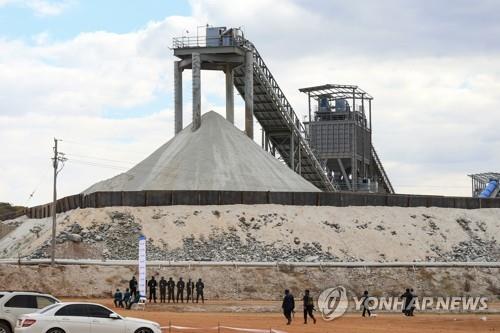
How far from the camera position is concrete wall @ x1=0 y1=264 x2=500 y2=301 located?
63.1 metres

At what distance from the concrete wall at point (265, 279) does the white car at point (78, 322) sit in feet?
106

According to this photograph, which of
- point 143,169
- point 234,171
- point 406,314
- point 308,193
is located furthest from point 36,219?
point 406,314

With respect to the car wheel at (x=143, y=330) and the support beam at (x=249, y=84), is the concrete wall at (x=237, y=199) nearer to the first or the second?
the support beam at (x=249, y=84)

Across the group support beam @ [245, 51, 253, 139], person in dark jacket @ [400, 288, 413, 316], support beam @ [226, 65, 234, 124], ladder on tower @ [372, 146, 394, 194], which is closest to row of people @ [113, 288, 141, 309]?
person in dark jacket @ [400, 288, 413, 316]

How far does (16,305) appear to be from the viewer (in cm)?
3262

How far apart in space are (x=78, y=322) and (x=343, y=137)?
→ 8185cm

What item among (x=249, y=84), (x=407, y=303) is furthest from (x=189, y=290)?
(x=249, y=84)

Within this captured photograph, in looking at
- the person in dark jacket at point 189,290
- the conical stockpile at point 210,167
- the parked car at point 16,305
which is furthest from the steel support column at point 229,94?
the parked car at point 16,305

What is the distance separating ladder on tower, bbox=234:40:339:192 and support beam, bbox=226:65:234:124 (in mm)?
1001

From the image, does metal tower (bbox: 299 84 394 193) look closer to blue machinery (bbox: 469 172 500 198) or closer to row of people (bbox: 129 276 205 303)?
blue machinery (bbox: 469 172 500 198)

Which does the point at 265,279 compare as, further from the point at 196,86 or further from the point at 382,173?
the point at 382,173

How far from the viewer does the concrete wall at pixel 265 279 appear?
6306cm

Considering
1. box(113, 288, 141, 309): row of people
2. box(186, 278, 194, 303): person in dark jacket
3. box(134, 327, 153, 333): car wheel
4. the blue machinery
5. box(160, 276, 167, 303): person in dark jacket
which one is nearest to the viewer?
box(134, 327, 153, 333): car wheel

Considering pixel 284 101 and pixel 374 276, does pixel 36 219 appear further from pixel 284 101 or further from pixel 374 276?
pixel 374 276
